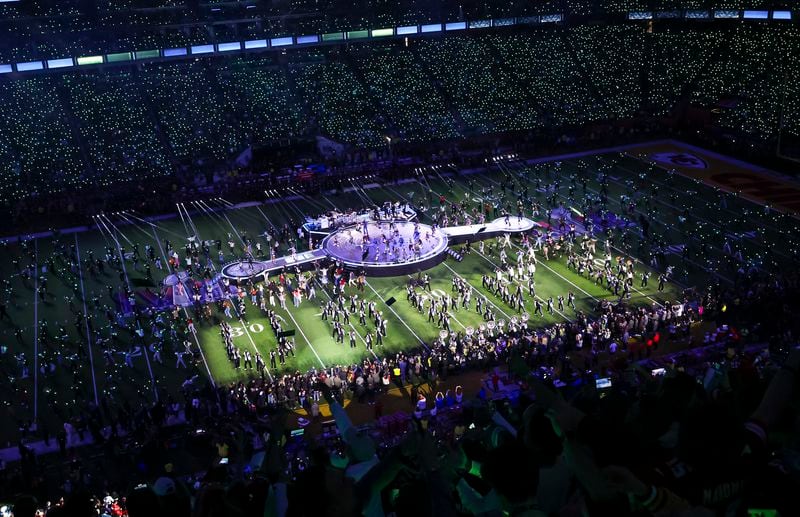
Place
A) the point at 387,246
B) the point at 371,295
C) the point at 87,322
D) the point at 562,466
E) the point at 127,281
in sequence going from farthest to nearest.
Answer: the point at 387,246
the point at 127,281
the point at 371,295
the point at 87,322
the point at 562,466

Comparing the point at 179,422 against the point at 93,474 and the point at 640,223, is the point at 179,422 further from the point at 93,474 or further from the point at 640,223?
the point at 640,223

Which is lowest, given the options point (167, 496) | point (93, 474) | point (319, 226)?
point (93, 474)

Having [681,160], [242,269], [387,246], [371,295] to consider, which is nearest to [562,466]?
[371,295]

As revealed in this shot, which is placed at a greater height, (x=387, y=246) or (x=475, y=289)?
(x=387, y=246)

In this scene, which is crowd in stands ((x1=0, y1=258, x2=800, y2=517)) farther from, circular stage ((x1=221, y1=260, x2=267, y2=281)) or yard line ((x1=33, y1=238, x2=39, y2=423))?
circular stage ((x1=221, y1=260, x2=267, y2=281))

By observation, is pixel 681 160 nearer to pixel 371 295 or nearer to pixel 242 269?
pixel 371 295

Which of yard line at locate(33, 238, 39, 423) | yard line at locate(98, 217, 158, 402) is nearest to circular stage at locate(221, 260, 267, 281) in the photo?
yard line at locate(98, 217, 158, 402)

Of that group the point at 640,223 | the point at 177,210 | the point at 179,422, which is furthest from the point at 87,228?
the point at 640,223

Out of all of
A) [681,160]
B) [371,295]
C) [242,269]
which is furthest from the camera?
[681,160]

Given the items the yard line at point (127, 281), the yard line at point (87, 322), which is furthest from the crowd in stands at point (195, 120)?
the yard line at point (87, 322)
